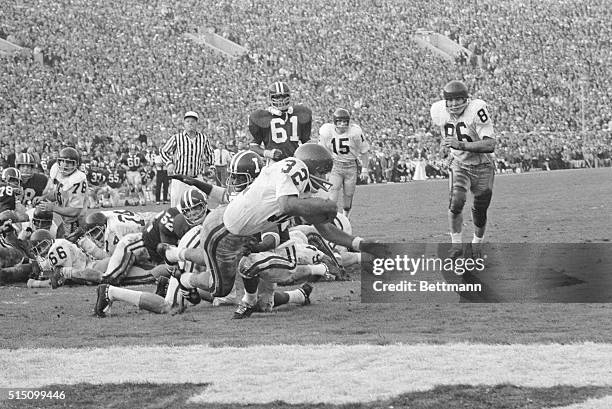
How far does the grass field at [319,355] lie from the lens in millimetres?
5004

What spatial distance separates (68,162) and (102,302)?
4.06 meters

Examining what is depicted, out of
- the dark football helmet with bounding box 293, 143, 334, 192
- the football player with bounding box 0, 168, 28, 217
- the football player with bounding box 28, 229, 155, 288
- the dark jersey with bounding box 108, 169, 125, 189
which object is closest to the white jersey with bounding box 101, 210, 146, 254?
the football player with bounding box 28, 229, 155, 288

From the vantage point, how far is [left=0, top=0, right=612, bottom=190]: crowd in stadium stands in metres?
31.3

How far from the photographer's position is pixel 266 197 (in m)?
7.05

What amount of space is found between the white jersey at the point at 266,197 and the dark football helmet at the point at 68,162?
4854 millimetres

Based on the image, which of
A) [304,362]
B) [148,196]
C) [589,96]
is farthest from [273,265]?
[589,96]

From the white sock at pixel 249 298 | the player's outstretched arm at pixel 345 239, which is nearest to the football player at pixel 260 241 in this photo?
the white sock at pixel 249 298

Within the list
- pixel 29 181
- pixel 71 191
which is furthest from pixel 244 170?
pixel 29 181

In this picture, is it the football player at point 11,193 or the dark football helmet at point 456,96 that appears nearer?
the dark football helmet at point 456,96

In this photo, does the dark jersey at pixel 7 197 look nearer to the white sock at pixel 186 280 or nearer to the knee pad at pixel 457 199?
the white sock at pixel 186 280

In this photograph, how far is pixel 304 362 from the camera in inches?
226

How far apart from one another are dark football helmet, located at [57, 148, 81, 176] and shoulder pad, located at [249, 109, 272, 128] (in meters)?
2.14

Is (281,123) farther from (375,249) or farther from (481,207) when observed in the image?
(375,249)

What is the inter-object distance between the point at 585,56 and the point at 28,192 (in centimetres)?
3954
